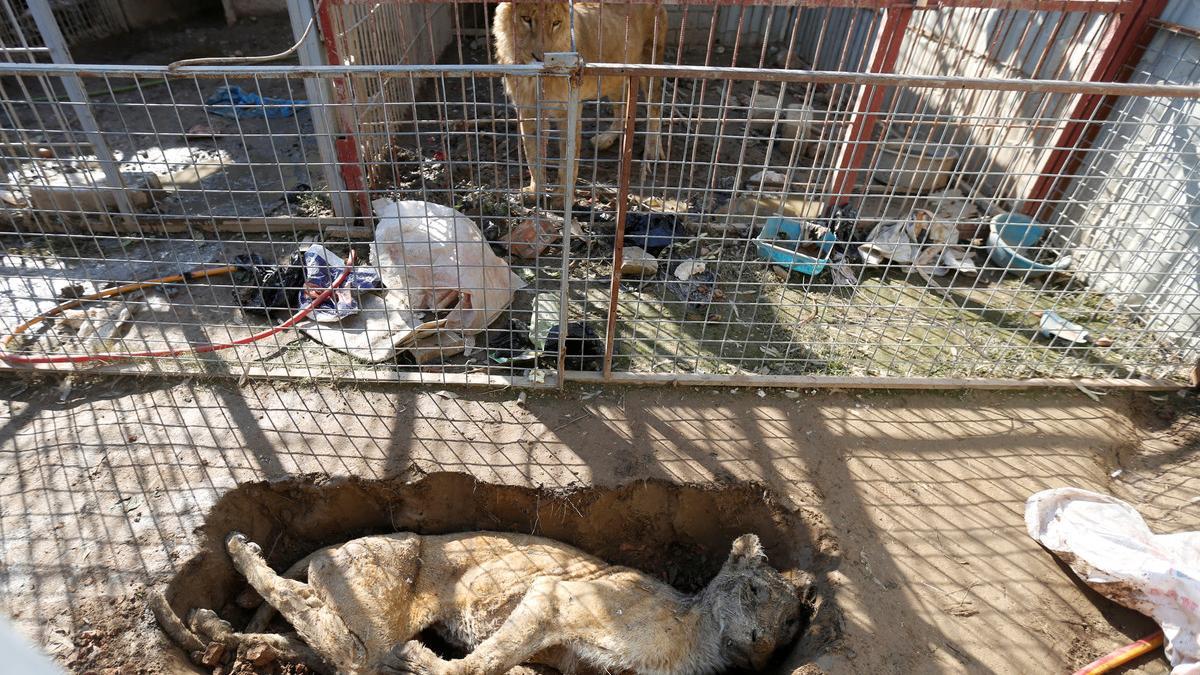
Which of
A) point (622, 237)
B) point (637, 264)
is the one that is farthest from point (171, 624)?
point (637, 264)

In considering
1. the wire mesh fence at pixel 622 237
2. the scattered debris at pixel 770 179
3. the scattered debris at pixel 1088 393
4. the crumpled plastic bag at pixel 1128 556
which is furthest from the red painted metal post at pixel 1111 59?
the crumpled plastic bag at pixel 1128 556

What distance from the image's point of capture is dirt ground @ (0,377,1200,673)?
3.21 m

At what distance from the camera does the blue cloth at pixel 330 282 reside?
191 inches

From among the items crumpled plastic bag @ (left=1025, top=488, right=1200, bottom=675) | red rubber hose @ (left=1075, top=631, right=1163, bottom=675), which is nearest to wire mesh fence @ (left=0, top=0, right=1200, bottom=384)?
crumpled plastic bag @ (left=1025, top=488, right=1200, bottom=675)

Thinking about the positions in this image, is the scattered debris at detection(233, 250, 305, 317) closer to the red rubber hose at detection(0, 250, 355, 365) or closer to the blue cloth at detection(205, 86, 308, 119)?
the red rubber hose at detection(0, 250, 355, 365)

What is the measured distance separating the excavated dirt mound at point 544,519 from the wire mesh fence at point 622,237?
0.84 metres

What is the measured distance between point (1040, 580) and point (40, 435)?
573cm

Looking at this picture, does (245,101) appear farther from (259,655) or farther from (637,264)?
(259,655)

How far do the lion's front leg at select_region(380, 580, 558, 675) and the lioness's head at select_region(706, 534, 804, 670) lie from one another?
913 millimetres

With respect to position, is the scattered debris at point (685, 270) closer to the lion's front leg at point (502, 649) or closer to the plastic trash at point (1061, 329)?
the plastic trash at point (1061, 329)

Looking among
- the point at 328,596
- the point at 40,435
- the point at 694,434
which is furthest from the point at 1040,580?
the point at 40,435

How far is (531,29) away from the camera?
5.79 meters

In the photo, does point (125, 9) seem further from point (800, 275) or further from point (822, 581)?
point (822, 581)

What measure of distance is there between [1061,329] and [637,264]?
3363 mm
